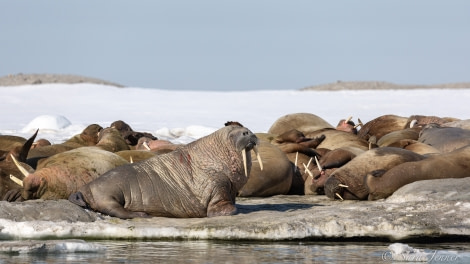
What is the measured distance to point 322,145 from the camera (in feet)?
44.4

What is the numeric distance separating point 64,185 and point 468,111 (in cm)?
1888

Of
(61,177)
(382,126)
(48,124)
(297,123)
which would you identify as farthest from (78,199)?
(48,124)

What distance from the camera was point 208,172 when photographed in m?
8.74

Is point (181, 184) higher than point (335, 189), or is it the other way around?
point (181, 184)

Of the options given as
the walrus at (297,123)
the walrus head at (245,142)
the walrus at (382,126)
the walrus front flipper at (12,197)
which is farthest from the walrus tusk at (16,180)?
the walrus at (382,126)

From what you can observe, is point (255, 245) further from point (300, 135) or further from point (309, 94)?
point (309, 94)

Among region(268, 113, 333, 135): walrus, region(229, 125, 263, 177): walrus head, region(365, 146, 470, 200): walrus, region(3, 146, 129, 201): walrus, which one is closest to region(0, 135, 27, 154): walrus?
region(3, 146, 129, 201): walrus

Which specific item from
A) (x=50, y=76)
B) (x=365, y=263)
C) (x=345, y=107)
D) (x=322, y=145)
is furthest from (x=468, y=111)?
(x=50, y=76)

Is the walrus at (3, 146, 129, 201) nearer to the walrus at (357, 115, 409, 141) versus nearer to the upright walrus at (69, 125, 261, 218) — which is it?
the upright walrus at (69, 125, 261, 218)

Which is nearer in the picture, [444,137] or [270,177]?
[270,177]

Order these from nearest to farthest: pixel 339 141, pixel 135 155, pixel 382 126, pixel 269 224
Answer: pixel 269 224 < pixel 135 155 < pixel 339 141 < pixel 382 126

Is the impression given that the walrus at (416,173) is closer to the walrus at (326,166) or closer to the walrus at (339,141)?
the walrus at (326,166)

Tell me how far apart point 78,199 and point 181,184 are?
0.92m

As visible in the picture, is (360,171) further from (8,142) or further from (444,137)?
(8,142)
